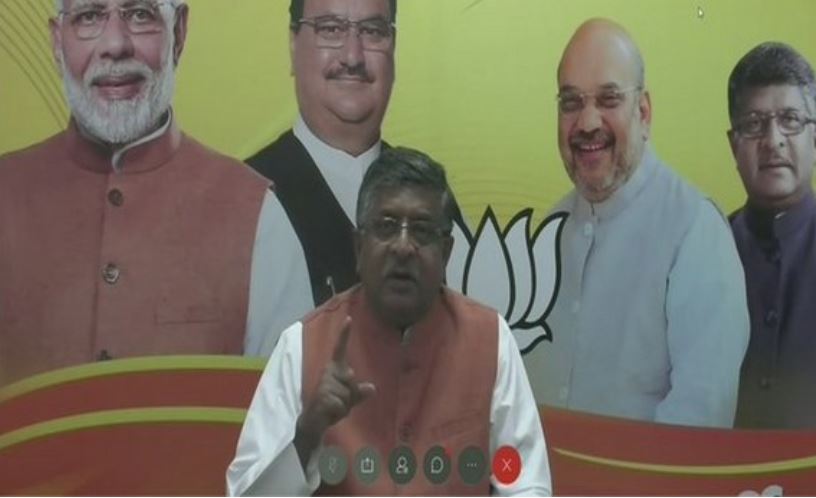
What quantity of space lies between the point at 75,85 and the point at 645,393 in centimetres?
165

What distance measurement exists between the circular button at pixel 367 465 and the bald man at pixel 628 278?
449mm

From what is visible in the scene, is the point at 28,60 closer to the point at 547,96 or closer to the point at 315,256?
the point at 315,256

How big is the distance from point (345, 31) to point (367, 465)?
1091mm

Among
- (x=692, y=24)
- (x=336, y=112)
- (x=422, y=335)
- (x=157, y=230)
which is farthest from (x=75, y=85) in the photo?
(x=692, y=24)

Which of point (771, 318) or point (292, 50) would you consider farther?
point (771, 318)

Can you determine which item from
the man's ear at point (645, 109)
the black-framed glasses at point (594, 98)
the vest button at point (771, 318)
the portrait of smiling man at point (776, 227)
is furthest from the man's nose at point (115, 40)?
the vest button at point (771, 318)

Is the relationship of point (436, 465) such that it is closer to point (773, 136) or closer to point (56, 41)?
point (773, 136)

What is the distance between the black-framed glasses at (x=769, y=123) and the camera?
3.03 meters

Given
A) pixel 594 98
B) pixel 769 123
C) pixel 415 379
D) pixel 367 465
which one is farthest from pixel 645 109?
pixel 367 465

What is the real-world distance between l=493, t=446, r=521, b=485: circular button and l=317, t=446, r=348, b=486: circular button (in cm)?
38

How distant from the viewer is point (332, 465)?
2867 mm

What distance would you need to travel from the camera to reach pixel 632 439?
9.67 feet

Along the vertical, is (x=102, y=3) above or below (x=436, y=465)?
above

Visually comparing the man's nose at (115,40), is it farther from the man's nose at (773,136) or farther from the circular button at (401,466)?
the man's nose at (773,136)
